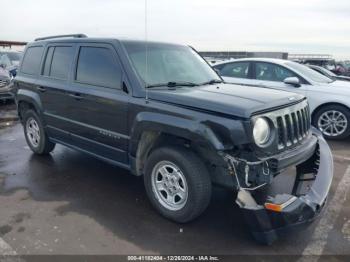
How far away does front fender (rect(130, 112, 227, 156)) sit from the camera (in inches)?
123

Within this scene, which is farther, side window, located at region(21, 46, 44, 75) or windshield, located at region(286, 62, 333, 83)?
windshield, located at region(286, 62, 333, 83)

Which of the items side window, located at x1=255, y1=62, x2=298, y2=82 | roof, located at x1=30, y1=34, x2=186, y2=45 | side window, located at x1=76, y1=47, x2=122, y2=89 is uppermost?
roof, located at x1=30, y1=34, x2=186, y2=45

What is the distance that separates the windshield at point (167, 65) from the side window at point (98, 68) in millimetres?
262

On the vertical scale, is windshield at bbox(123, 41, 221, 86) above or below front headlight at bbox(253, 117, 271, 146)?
above

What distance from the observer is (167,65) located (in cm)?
432

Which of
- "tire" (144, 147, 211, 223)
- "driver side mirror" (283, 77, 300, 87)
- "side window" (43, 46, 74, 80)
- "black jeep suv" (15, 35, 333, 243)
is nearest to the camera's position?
"black jeep suv" (15, 35, 333, 243)

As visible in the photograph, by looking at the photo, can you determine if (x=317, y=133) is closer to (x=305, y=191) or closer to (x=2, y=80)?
(x=305, y=191)

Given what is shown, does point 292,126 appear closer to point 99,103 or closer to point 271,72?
point 99,103

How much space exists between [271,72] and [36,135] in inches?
201

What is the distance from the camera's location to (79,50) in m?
4.63

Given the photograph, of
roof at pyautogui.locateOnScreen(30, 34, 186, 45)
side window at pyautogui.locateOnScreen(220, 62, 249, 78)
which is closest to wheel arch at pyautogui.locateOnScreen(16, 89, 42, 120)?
roof at pyautogui.locateOnScreen(30, 34, 186, 45)

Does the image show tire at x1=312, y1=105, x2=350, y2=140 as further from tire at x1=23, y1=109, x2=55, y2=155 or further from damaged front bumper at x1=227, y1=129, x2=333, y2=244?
tire at x1=23, y1=109, x2=55, y2=155

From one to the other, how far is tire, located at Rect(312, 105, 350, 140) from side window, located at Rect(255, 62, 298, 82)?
40.2 inches

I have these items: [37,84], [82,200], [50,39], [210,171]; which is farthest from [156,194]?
[50,39]
